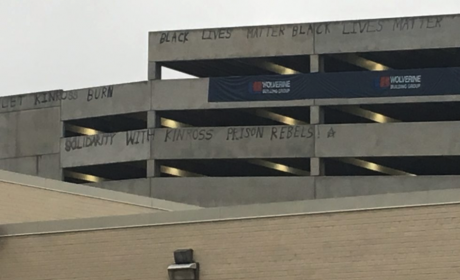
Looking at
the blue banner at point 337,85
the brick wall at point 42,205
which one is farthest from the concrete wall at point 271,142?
the brick wall at point 42,205

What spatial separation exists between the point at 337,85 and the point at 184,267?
37681 mm

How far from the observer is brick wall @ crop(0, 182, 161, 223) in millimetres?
33531

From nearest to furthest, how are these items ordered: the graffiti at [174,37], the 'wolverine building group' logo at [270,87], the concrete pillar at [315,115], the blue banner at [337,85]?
the blue banner at [337,85] → the concrete pillar at [315,115] → the 'wolverine building group' logo at [270,87] → the graffiti at [174,37]

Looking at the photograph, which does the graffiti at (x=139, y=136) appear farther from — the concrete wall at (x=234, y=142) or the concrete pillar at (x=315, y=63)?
the concrete pillar at (x=315, y=63)

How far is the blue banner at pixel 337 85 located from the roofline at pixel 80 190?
84.8 feet

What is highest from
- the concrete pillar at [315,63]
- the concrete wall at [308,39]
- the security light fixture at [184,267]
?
the concrete wall at [308,39]

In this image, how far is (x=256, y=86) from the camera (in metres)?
65.2

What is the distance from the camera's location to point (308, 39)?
211 feet

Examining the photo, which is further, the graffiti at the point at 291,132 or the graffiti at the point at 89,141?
the graffiti at the point at 89,141

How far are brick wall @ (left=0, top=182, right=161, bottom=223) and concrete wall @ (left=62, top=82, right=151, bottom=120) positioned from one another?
31771mm

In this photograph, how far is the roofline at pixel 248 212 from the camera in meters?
24.4

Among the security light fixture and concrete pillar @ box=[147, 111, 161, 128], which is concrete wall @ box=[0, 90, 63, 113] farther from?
the security light fixture

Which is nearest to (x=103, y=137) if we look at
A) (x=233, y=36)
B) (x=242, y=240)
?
(x=233, y=36)

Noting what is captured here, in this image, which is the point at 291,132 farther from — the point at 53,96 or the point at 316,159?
the point at 53,96
